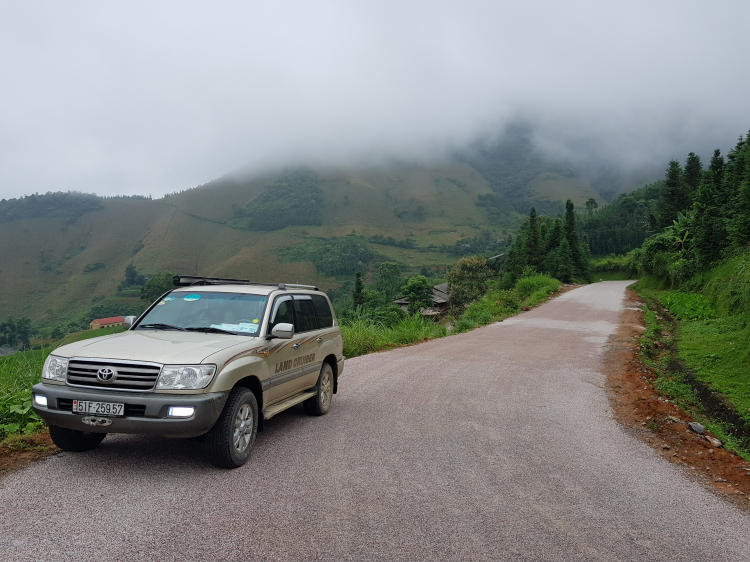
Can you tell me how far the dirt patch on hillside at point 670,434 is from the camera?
5.30 m

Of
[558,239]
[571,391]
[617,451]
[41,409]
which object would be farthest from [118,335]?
[558,239]

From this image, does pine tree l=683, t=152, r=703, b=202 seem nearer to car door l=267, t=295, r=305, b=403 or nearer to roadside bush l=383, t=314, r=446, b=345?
roadside bush l=383, t=314, r=446, b=345

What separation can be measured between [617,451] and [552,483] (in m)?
1.60

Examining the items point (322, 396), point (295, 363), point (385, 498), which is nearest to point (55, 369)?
point (295, 363)

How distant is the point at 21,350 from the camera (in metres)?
9.26

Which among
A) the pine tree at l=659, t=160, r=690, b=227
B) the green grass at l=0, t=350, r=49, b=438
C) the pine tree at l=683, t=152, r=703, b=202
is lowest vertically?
the green grass at l=0, t=350, r=49, b=438

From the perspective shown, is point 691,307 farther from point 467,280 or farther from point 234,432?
point 467,280

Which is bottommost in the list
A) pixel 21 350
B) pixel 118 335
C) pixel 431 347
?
pixel 431 347

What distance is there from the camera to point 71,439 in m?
5.24

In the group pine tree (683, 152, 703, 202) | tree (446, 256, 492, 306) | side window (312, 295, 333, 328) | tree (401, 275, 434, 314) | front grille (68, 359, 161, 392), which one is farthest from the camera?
pine tree (683, 152, 703, 202)

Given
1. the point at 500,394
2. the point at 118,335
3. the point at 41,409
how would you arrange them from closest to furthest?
the point at 41,409 → the point at 118,335 → the point at 500,394

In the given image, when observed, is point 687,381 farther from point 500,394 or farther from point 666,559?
point 666,559

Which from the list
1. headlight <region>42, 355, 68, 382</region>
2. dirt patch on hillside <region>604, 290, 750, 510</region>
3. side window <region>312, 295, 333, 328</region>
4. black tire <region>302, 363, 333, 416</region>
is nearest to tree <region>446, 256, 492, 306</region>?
dirt patch on hillside <region>604, 290, 750, 510</region>

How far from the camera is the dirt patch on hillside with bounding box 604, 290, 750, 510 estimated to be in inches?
209
